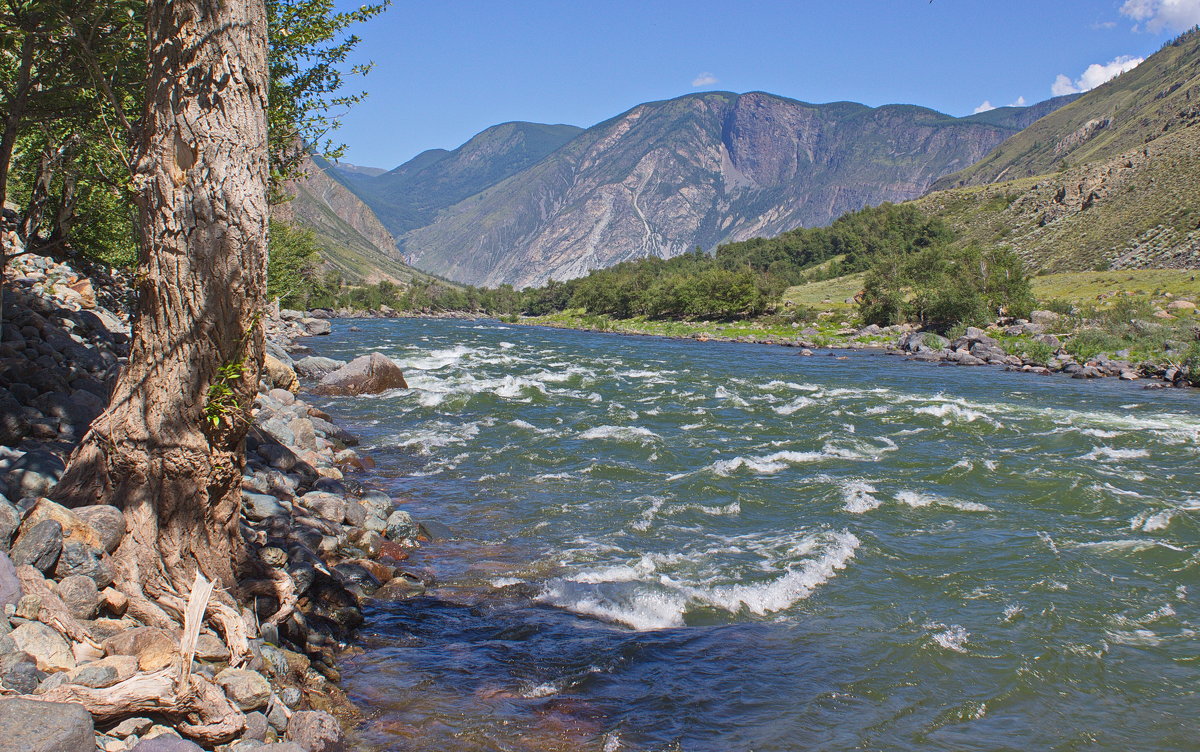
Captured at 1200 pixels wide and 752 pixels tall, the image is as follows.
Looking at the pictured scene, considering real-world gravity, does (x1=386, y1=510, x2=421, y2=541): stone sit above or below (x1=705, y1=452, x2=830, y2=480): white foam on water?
below

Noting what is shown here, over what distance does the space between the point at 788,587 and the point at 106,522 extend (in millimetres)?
8532

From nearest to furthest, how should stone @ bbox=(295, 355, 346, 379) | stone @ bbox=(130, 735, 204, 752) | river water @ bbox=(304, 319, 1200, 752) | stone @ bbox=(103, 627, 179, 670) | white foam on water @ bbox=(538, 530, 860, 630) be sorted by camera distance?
stone @ bbox=(130, 735, 204, 752) < stone @ bbox=(103, 627, 179, 670) < river water @ bbox=(304, 319, 1200, 752) < white foam on water @ bbox=(538, 530, 860, 630) < stone @ bbox=(295, 355, 346, 379)

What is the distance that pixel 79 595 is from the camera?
542cm

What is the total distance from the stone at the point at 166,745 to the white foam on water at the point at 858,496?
39.8 feet

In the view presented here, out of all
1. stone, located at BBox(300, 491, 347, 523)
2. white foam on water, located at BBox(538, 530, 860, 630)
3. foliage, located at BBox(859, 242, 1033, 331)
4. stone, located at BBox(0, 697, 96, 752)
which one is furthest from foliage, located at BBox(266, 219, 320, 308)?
foliage, located at BBox(859, 242, 1033, 331)

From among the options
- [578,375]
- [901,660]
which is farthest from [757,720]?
[578,375]

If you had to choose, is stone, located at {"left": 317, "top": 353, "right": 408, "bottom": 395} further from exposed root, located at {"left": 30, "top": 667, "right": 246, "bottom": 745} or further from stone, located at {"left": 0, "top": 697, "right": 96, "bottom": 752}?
stone, located at {"left": 0, "top": 697, "right": 96, "bottom": 752}

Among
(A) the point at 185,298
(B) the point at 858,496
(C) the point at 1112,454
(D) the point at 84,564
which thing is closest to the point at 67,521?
(D) the point at 84,564

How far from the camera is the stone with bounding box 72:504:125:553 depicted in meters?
5.84

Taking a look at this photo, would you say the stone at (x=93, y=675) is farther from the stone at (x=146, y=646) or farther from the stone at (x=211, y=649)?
the stone at (x=211, y=649)

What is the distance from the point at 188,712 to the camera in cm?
503

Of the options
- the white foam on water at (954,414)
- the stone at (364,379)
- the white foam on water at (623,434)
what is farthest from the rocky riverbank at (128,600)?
the white foam on water at (954,414)

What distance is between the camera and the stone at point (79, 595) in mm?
5355

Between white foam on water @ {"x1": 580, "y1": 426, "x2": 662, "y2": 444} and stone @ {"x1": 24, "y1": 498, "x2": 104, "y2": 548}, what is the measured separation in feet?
49.5
